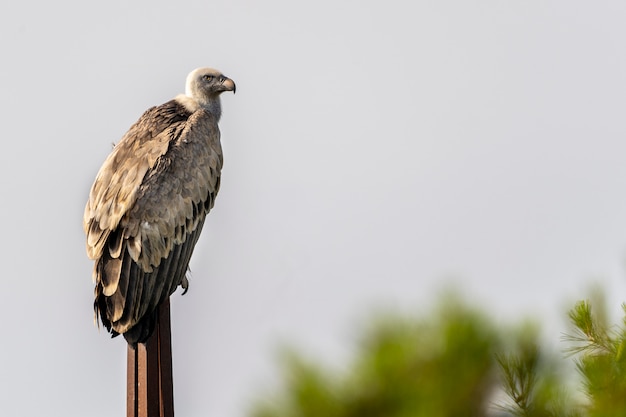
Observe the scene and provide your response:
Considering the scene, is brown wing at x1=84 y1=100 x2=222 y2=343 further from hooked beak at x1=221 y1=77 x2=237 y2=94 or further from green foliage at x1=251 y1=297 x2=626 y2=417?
green foliage at x1=251 y1=297 x2=626 y2=417

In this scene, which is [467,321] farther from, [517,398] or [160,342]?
[160,342]

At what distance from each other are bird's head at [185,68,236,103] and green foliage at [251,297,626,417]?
14.1ft

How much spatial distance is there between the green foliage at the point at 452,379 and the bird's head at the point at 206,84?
430 cm

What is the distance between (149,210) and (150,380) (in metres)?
2.04

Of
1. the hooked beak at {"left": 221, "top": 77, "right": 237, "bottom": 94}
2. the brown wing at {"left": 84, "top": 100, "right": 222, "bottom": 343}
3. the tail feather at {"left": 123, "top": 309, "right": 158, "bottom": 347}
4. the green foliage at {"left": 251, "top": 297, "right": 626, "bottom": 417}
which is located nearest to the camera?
the green foliage at {"left": 251, "top": 297, "right": 626, "bottom": 417}

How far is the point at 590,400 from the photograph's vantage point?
732 centimetres

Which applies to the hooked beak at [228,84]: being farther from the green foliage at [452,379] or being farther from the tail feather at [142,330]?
the green foliage at [452,379]

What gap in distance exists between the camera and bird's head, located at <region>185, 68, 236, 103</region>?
10.9 metres

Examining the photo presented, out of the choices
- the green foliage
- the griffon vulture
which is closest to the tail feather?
the griffon vulture

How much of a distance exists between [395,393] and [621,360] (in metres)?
1.84

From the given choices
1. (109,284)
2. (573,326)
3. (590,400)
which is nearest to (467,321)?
(590,400)

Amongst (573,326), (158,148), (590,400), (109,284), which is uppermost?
(158,148)

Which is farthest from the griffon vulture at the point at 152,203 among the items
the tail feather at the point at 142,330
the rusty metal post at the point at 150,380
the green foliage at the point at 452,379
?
the green foliage at the point at 452,379

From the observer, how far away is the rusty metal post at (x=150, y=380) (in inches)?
309
